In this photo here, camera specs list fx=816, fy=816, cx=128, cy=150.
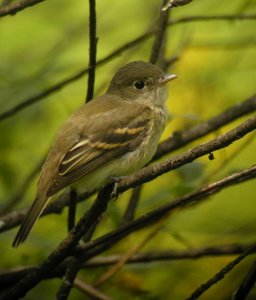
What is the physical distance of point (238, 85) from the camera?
558 cm

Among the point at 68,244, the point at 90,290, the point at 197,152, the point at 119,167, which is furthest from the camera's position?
the point at 119,167

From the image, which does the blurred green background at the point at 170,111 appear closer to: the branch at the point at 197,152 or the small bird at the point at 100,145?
the small bird at the point at 100,145

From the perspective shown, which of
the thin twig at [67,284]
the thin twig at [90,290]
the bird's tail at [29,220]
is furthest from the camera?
the thin twig at [90,290]

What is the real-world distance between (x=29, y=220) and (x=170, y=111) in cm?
183

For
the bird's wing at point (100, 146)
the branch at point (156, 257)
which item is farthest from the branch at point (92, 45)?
the branch at point (156, 257)

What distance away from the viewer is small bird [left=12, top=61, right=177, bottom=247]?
425 centimetres

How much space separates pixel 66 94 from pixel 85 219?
2503mm

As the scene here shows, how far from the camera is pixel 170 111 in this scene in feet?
18.2

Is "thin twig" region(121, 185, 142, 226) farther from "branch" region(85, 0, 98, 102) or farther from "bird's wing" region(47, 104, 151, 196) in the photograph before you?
"branch" region(85, 0, 98, 102)

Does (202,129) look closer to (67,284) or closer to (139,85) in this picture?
(139,85)

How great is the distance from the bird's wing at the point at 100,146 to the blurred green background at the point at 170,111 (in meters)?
0.25

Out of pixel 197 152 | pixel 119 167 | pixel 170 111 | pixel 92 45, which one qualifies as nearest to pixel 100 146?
pixel 119 167

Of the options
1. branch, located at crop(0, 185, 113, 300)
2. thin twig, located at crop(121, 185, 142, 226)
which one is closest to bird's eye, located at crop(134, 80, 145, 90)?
thin twig, located at crop(121, 185, 142, 226)

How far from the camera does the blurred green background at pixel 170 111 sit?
4.50m
